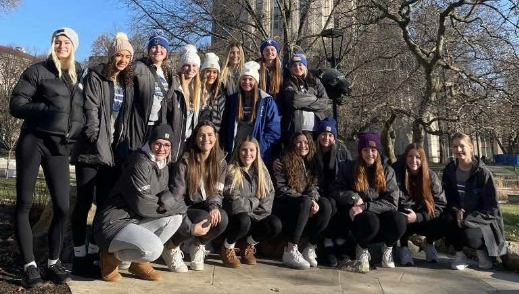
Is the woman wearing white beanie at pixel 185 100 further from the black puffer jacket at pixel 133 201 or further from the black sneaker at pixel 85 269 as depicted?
the black sneaker at pixel 85 269

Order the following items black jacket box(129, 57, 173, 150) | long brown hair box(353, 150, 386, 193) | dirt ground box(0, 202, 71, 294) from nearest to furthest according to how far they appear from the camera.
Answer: dirt ground box(0, 202, 71, 294) < black jacket box(129, 57, 173, 150) < long brown hair box(353, 150, 386, 193)

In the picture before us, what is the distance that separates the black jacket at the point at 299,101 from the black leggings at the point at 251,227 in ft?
4.04

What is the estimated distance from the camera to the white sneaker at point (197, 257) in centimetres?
464

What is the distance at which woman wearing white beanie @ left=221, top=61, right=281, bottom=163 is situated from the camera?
536cm

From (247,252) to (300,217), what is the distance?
71cm

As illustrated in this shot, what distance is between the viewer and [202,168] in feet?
15.6

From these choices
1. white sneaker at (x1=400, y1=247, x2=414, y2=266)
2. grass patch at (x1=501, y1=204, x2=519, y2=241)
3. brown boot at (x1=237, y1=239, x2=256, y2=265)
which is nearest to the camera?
brown boot at (x1=237, y1=239, x2=256, y2=265)

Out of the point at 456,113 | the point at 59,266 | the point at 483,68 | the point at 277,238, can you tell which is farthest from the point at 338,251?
the point at 483,68

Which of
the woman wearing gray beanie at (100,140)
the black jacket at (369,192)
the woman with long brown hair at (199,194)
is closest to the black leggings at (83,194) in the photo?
the woman wearing gray beanie at (100,140)

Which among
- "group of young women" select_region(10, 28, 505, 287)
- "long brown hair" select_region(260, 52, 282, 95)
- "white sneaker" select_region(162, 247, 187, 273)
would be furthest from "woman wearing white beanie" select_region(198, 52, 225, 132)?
"white sneaker" select_region(162, 247, 187, 273)

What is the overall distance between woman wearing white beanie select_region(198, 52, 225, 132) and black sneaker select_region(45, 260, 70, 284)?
2138 mm

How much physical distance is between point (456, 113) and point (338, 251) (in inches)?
258

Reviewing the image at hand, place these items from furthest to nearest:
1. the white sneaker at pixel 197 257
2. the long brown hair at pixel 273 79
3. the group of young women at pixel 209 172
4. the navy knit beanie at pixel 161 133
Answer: the long brown hair at pixel 273 79
the white sneaker at pixel 197 257
the navy knit beanie at pixel 161 133
the group of young women at pixel 209 172

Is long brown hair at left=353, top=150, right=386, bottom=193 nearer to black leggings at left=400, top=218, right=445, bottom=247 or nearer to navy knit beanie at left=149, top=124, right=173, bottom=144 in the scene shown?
black leggings at left=400, top=218, right=445, bottom=247
